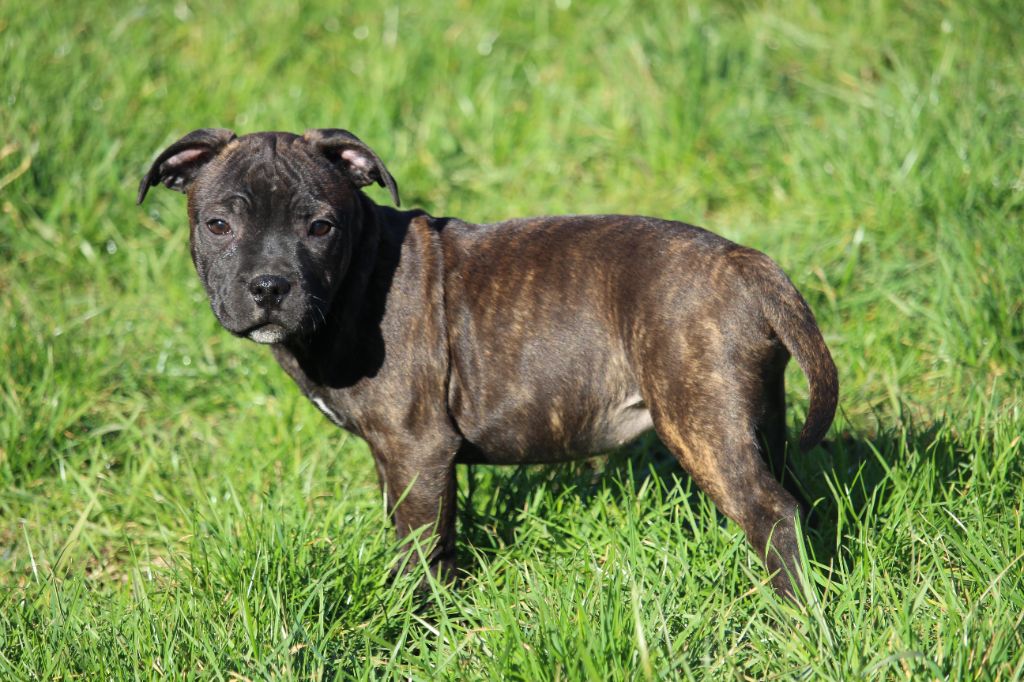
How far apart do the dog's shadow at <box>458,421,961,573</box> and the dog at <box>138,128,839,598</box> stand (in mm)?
228

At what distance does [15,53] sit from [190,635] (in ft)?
19.6

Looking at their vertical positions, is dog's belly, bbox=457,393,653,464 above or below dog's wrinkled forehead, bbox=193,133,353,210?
below

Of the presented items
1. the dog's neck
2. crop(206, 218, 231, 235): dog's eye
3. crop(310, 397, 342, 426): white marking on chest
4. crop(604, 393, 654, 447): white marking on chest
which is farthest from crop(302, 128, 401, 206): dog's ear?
crop(604, 393, 654, 447): white marking on chest

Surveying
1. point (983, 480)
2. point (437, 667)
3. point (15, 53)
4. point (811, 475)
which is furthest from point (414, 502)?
point (15, 53)

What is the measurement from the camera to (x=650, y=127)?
8023 mm

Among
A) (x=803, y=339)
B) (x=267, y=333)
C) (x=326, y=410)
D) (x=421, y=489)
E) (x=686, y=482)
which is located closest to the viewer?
(x=803, y=339)

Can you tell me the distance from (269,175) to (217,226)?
12.3 inches

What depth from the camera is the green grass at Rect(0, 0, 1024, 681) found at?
398 cm

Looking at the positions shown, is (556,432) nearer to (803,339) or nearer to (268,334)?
(803,339)

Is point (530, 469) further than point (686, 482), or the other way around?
point (530, 469)

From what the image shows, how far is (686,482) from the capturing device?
5250 mm

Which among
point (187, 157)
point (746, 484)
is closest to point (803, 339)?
point (746, 484)

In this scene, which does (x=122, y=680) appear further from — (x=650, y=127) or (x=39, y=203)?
(x=650, y=127)

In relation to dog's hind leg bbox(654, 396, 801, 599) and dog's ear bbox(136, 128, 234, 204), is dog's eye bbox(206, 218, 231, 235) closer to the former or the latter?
dog's ear bbox(136, 128, 234, 204)
